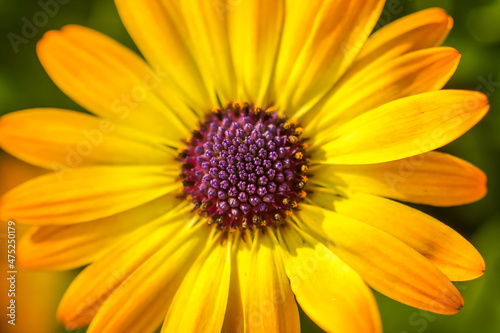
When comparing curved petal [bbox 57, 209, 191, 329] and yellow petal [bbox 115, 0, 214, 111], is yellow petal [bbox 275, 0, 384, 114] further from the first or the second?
curved petal [bbox 57, 209, 191, 329]

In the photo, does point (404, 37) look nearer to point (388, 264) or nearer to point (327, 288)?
point (388, 264)

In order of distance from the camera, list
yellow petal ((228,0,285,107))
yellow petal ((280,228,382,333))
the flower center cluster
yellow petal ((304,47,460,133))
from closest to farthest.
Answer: yellow petal ((280,228,382,333))
yellow petal ((304,47,460,133))
yellow petal ((228,0,285,107))
the flower center cluster

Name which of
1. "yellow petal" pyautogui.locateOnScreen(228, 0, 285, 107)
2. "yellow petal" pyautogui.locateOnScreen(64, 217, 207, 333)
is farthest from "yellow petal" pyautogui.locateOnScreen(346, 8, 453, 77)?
"yellow petal" pyautogui.locateOnScreen(64, 217, 207, 333)

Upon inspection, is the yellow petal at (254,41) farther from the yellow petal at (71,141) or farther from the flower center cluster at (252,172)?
the yellow petal at (71,141)

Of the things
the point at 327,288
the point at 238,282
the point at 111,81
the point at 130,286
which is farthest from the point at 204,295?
the point at 111,81

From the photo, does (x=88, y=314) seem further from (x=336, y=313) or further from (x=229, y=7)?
(x=229, y=7)

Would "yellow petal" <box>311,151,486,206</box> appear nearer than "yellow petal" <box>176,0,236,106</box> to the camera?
Yes
